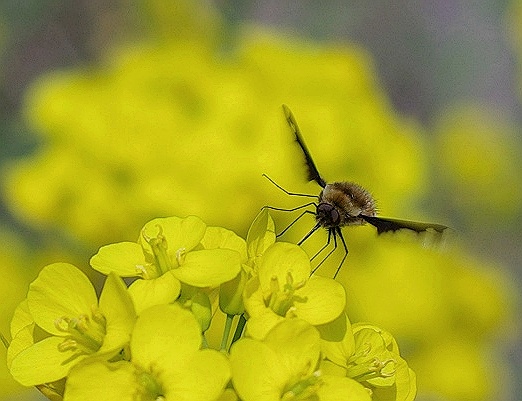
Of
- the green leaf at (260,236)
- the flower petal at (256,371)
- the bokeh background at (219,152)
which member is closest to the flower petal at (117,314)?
the flower petal at (256,371)

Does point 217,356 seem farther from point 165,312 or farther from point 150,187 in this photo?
point 150,187

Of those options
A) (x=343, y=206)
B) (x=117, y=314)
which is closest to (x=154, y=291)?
(x=117, y=314)

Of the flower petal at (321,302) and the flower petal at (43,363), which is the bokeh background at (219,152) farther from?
the flower petal at (43,363)

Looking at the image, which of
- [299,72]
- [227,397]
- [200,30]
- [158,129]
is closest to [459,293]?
[299,72]

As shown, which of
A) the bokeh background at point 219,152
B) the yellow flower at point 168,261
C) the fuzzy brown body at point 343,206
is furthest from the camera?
the bokeh background at point 219,152

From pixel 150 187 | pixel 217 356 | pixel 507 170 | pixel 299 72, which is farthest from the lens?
pixel 507 170

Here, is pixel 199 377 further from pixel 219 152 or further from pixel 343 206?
pixel 219 152

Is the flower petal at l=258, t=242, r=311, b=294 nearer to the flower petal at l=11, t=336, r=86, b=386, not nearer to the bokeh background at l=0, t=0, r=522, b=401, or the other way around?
the flower petal at l=11, t=336, r=86, b=386

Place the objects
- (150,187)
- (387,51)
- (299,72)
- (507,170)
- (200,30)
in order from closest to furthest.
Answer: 1. (150,187)
2. (299,72)
3. (200,30)
4. (507,170)
5. (387,51)
